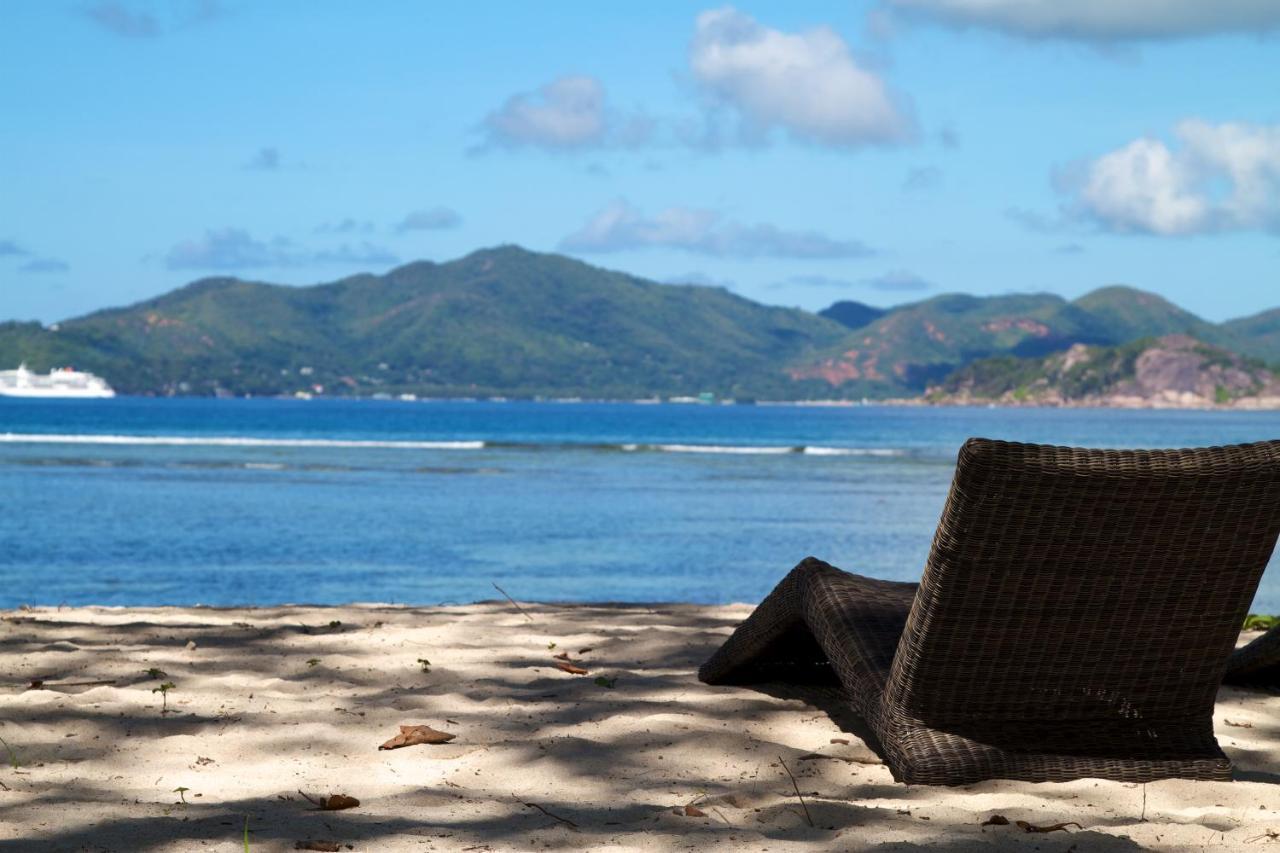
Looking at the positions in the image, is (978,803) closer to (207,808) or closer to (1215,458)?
(1215,458)

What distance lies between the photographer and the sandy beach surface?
10.3 feet

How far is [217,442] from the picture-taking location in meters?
58.9

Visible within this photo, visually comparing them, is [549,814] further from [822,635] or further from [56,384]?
[56,384]


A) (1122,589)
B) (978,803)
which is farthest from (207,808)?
(1122,589)

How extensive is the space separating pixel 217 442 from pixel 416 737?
57.6 metres

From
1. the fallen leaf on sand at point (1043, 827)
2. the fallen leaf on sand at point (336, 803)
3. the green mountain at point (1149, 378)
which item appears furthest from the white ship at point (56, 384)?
the fallen leaf on sand at point (1043, 827)

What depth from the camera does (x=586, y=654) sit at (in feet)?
18.5

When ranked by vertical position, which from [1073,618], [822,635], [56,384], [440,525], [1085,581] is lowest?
[440,525]

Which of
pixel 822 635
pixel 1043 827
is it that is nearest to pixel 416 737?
pixel 822 635

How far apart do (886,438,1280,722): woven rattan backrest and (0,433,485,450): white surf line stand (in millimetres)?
53771

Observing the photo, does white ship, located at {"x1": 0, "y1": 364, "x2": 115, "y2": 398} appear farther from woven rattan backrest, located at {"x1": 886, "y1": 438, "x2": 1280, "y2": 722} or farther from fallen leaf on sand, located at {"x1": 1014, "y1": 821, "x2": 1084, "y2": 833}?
fallen leaf on sand, located at {"x1": 1014, "y1": 821, "x2": 1084, "y2": 833}

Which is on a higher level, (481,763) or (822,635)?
(822,635)

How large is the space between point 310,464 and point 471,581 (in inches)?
1141

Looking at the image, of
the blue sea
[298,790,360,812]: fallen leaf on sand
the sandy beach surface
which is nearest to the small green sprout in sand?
the sandy beach surface
